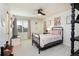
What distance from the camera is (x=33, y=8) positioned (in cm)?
170

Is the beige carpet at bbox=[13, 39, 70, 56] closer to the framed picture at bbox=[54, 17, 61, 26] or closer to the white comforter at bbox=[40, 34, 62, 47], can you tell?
the white comforter at bbox=[40, 34, 62, 47]

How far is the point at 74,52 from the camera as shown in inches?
65.2

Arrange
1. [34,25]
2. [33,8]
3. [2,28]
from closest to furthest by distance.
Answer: [2,28] < [33,8] < [34,25]

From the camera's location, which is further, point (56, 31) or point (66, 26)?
point (56, 31)

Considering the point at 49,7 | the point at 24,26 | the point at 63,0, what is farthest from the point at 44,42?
the point at 63,0

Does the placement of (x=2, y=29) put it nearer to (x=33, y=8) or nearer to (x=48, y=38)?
(x=33, y=8)

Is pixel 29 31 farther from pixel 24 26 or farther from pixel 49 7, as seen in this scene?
pixel 49 7

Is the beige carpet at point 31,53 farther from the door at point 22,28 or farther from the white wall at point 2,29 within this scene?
the white wall at point 2,29

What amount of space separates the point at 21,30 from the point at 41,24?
40 cm

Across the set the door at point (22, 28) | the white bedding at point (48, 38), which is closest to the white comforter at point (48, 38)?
the white bedding at point (48, 38)

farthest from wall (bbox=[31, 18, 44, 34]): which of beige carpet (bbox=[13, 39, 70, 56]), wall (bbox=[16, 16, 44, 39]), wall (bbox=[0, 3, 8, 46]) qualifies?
wall (bbox=[0, 3, 8, 46])

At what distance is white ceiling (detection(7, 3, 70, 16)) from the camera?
1.62 meters

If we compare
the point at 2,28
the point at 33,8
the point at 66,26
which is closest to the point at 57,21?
the point at 66,26

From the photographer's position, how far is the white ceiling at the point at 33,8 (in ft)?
5.31
